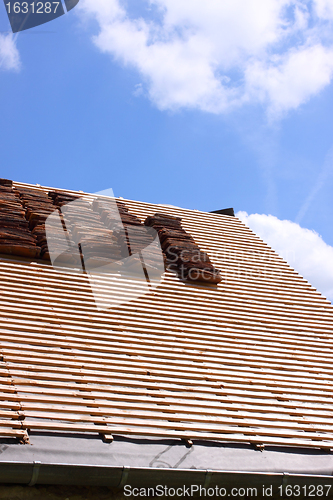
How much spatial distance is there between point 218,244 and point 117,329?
11.8 ft

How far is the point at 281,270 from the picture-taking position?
25.9 ft

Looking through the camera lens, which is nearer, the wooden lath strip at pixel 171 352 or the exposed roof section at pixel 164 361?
the exposed roof section at pixel 164 361

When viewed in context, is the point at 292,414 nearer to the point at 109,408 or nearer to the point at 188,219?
the point at 109,408

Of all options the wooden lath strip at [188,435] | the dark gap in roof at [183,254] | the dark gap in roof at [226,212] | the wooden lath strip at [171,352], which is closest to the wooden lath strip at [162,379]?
the wooden lath strip at [171,352]

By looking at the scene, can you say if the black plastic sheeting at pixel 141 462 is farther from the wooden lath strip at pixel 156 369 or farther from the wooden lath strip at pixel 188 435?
the wooden lath strip at pixel 156 369

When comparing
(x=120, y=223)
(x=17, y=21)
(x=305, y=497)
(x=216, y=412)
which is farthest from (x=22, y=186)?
(x=305, y=497)

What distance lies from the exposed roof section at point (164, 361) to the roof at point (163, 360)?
0.04 feet

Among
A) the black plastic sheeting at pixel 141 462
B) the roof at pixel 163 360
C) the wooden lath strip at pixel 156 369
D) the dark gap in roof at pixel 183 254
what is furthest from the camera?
the dark gap in roof at pixel 183 254

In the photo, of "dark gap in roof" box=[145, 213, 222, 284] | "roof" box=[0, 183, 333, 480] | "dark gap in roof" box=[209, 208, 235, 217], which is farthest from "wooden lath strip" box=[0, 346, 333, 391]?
"dark gap in roof" box=[209, 208, 235, 217]

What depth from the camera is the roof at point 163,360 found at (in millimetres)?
3738

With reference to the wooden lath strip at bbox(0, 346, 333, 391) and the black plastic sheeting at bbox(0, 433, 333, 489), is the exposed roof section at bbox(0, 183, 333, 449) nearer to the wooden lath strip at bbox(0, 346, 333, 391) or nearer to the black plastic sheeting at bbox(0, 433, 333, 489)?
the wooden lath strip at bbox(0, 346, 333, 391)

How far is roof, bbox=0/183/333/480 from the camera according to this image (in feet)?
12.3

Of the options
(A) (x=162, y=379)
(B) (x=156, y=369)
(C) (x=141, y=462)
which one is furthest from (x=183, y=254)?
(C) (x=141, y=462)

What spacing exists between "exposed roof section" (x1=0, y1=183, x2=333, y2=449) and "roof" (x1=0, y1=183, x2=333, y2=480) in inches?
0.5
